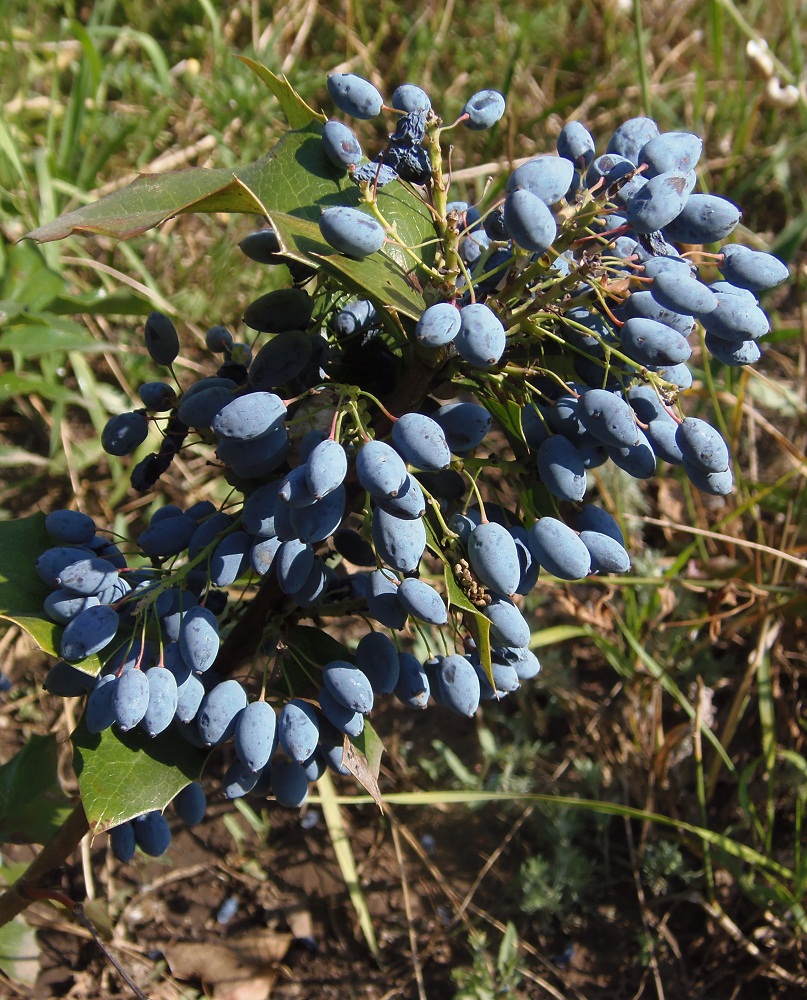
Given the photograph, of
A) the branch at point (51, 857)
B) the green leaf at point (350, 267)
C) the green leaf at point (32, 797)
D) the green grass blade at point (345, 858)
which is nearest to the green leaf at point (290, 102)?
the green leaf at point (350, 267)

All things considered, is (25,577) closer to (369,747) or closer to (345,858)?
(369,747)

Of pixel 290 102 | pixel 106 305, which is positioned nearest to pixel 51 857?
pixel 290 102

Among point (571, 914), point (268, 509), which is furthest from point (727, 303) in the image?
point (571, 914)

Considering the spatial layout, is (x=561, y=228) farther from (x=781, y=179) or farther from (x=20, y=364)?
(x=781, y=179)

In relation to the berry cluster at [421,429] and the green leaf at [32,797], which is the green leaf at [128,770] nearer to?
the berry cluster at [421,429]

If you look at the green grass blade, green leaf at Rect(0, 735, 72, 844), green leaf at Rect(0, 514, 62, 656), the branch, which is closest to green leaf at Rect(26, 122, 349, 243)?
green leaf at Rect(0, 514, 62, 656)

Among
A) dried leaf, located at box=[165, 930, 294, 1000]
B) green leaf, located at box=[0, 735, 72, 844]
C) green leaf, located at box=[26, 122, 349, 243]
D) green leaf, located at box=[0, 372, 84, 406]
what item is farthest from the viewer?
green leaf, located at box=[0, 372, 84, 406]

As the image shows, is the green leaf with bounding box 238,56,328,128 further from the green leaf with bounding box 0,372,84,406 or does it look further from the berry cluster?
the green leaf with bounding box 0,372,84,406
